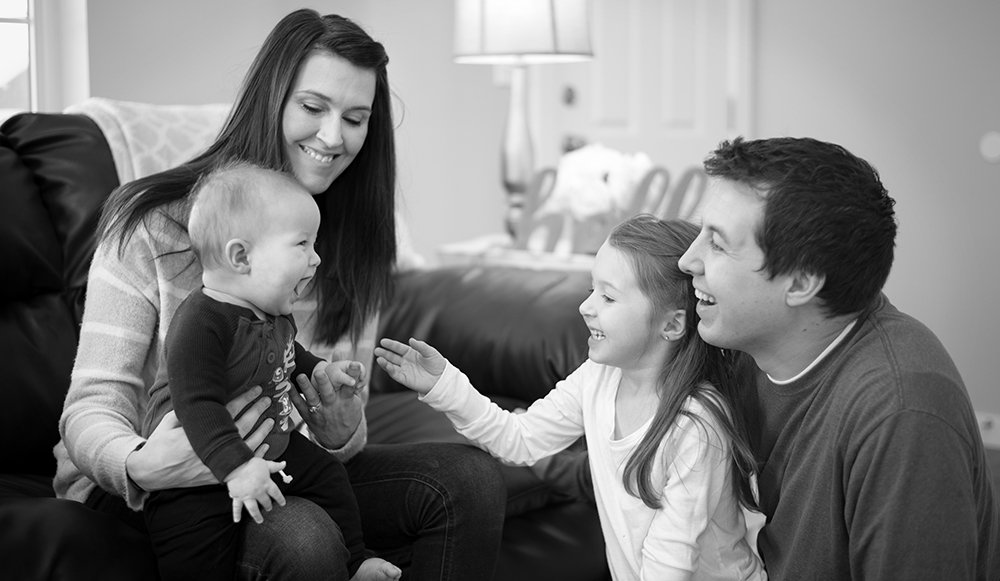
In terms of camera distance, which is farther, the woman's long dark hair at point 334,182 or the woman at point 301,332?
the woman's long dark hair at point 334,182

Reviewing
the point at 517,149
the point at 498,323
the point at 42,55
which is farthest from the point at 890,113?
the point at 42,55

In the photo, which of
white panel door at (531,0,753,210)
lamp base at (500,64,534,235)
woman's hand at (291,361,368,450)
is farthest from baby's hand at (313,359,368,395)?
white panel door at (531,0,753,210)

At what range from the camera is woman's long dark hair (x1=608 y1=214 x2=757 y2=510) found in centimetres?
136

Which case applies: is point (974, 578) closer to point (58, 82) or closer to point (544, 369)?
point (544, 369)

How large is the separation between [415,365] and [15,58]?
1.67 meters

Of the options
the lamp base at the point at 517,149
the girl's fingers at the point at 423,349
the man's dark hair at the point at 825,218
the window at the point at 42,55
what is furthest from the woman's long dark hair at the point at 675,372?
the window at the point at 42,55

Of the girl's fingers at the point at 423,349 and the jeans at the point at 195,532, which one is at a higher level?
the girl's fingers at the point at 423,349

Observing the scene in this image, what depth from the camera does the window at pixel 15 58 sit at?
2500 mm

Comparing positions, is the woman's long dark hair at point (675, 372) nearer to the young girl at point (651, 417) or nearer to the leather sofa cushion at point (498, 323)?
the young girl at point (651, 417)

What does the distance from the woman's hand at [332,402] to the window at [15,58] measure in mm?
1533

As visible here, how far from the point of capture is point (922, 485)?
3.79 ft

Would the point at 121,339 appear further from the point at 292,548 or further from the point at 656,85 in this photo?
the point at 656,85

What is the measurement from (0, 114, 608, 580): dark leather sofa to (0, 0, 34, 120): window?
856mm

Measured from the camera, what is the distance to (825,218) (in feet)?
4.10
